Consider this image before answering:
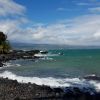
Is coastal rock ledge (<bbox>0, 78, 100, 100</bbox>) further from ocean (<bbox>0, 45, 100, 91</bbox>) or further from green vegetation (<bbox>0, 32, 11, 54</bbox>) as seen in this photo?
green vegetation (<bbox>0, 32, 11, 54</bbox>)

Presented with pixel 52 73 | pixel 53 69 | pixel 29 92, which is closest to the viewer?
pixel 29 92

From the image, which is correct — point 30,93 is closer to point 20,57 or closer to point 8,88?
point 8,88

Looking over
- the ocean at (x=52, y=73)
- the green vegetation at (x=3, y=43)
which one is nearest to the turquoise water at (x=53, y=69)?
the ocean at (x=52, y=73)

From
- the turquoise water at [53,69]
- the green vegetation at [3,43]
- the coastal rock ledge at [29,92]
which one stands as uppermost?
the green vegetation at [3,43]

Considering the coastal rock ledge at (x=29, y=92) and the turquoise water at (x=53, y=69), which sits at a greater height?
the coastal rock ledge at (x=29, y=92)

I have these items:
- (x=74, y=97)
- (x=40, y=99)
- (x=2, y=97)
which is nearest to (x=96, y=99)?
(x=74, y=97)

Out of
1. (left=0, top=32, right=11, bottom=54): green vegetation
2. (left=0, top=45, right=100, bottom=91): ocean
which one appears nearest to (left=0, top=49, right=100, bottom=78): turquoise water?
(left=0, top=45, right=100, bottom=91): ocean

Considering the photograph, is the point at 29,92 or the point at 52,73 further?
the point at 52,73

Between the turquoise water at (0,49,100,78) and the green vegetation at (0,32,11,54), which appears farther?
the green vegetation at (0,32,11,54)

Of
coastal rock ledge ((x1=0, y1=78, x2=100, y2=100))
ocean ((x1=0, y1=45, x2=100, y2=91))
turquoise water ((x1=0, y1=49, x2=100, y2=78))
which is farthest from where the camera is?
turquoise water ((x1=0, y1=49, x2=100, y2=78))

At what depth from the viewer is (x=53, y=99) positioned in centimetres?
2009

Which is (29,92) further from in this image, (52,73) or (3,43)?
(3,43)

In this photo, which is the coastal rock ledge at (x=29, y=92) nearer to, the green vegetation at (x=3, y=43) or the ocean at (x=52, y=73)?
the ocean at (x=52, y=73)

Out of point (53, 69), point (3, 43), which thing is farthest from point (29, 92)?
point (3, 43)
